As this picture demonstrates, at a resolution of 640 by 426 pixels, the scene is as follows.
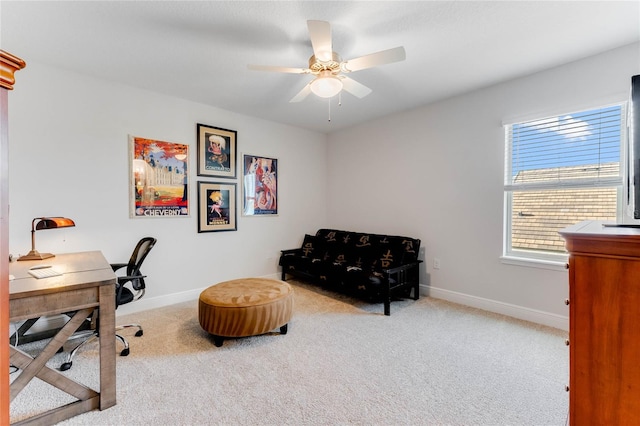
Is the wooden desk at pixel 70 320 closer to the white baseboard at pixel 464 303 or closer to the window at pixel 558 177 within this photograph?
the white baseboard at pixel 464 303

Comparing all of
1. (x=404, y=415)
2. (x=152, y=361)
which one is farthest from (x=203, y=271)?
(x=404, y=415)

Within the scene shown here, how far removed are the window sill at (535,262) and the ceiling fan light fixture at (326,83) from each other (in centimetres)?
252

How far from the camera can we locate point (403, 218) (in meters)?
3.97

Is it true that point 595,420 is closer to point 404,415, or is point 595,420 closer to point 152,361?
point 404,415

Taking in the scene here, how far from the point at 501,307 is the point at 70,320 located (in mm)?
3767

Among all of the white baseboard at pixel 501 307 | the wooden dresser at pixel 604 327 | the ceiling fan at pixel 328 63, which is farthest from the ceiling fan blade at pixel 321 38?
the white baseboard at pixel 501 307

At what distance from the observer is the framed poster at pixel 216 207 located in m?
3.63

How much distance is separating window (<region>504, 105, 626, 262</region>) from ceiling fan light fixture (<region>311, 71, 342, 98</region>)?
6.77 feet

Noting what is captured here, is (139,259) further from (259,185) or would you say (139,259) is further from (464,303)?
(464,303)

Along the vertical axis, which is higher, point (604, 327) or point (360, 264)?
point (604, 327)

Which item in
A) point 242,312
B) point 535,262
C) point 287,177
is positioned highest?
point 287,177

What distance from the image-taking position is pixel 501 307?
10.1ft

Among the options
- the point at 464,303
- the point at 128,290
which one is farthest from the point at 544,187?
the point at 128,290

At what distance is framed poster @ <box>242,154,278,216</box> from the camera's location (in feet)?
13.4
